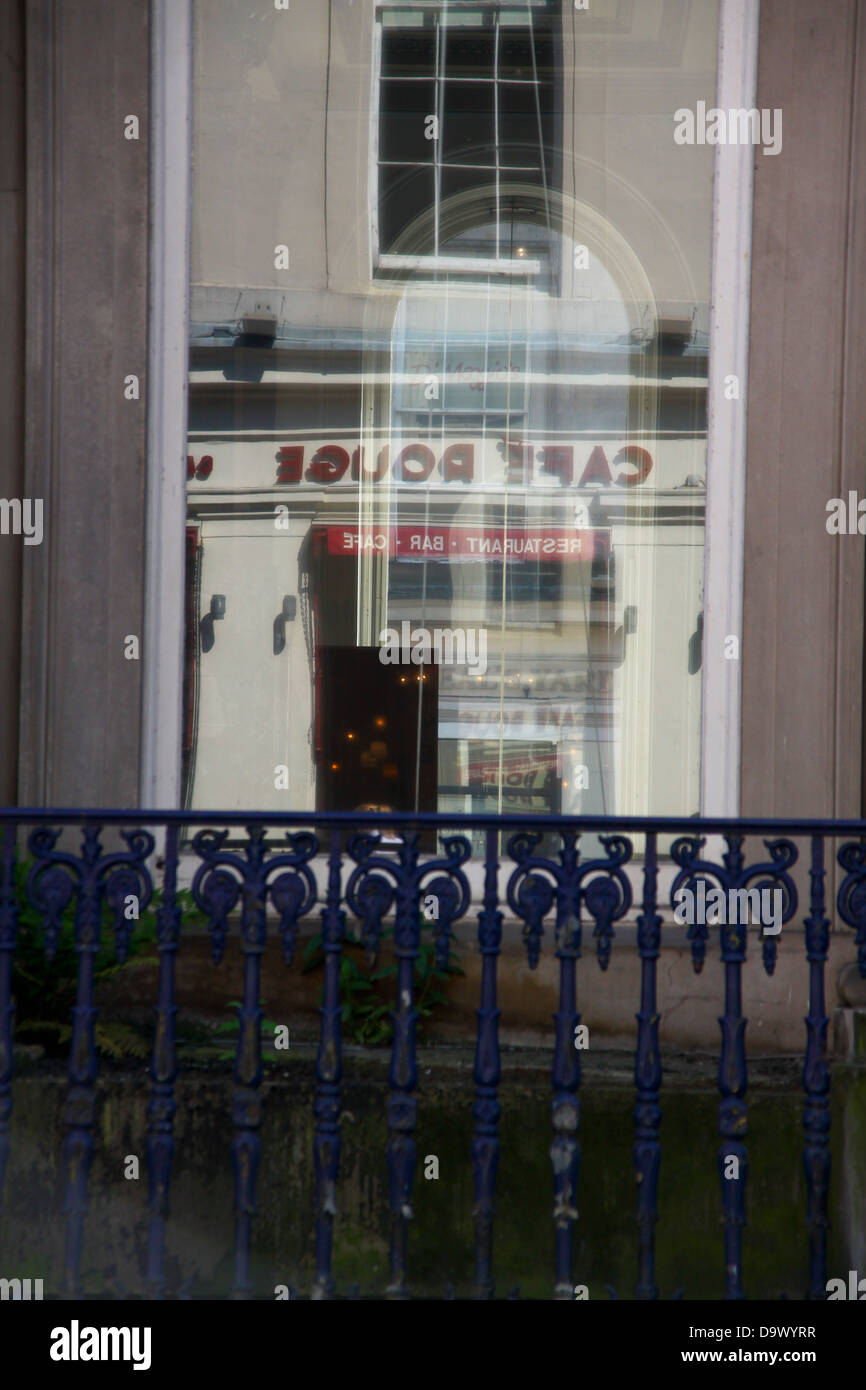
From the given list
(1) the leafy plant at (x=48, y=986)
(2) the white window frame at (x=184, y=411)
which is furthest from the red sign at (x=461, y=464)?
(1) the leafy plant at (x=48, y=986)

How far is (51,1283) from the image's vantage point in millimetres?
3871

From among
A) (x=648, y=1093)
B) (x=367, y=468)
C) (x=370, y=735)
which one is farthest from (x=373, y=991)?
(x=367, y=468)

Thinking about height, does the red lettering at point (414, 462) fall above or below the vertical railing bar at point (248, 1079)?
above

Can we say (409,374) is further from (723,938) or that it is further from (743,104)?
(723,938)

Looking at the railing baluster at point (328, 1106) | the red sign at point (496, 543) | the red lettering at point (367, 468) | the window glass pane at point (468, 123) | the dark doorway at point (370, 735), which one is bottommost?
the railing baluster at point (328, 1106)

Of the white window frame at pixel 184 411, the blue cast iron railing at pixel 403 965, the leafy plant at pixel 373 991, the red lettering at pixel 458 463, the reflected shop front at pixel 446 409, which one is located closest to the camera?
the blue cast iron railing at pixel 403 965

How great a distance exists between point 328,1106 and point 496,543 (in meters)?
2.64

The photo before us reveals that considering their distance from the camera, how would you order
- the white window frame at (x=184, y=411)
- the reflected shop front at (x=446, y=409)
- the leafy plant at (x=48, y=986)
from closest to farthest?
the leafy plant at (x=48, y=986), the white window frame at (x=184, y=411), the reflected shop front at (x=446, y=409)

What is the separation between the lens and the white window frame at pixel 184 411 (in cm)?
488

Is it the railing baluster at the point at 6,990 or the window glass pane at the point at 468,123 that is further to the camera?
the window glass pane at the point at 468,123

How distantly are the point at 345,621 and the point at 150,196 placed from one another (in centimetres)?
196

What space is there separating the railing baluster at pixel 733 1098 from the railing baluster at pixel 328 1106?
1.13 meters

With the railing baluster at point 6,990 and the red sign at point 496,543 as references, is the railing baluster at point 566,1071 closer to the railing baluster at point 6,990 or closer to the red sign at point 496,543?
the railing baluster at point 6,990
